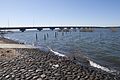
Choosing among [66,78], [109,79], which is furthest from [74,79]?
[109,79]

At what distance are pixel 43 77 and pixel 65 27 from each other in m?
151

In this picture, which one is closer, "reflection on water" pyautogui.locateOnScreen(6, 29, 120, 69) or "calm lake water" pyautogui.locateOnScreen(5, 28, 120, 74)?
"calm lake water" pyautogui.locateOnScreen(5, 28, 120, 74)

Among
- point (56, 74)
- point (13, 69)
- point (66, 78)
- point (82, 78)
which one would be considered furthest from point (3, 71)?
point (82, 78)

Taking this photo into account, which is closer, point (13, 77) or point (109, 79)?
point (13, 77)

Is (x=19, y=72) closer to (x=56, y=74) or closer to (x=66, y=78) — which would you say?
(x=56, y=74)

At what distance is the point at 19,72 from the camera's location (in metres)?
14.6

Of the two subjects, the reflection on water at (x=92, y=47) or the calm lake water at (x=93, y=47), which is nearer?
the calm lake water at (x=93, y=47)

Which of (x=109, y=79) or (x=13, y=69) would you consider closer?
(x=109, y=79)

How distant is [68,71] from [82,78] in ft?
6.56

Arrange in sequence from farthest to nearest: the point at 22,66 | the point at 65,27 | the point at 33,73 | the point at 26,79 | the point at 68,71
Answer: the point at 65,27 → the point at 22,66 → the point at 68,71 → the point at 33,73 → the point at 26,79

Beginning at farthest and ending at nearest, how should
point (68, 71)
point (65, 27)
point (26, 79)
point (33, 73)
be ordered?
point (65, 27) < point (68, 71) < point (33, 73) < point (26, 79)

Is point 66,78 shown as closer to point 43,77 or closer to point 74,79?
point 74,79

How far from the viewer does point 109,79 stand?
1423 cm

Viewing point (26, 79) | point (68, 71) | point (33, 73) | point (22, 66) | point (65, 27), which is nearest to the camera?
point (26, 79)
